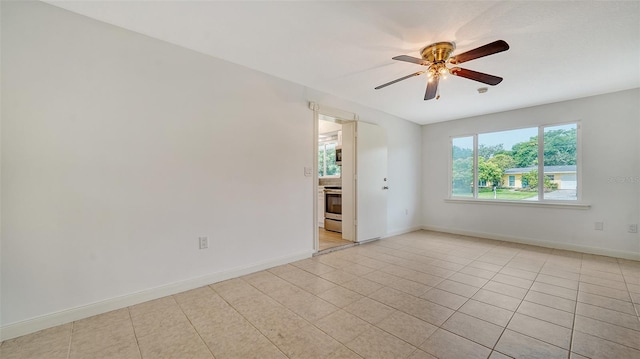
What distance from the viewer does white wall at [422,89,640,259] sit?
350 centimetres

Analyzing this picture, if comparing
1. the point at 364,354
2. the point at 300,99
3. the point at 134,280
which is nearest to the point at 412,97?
the point at 300,99

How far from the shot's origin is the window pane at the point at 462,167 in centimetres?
509

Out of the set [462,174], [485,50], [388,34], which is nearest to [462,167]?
[462,174]

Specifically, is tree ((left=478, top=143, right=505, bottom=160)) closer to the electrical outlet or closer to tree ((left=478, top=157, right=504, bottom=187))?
tree ((left=478, top=157, right=504, bottom=187))

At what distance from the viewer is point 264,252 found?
9.90 ft

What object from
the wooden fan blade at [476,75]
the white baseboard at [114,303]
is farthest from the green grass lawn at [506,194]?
the white baseboard at [114,303]

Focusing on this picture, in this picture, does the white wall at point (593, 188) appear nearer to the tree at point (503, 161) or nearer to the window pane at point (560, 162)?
the window pane at point (560, 162)

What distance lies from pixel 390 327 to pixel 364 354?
0.38m

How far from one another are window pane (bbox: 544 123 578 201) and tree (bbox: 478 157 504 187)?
2.19ft

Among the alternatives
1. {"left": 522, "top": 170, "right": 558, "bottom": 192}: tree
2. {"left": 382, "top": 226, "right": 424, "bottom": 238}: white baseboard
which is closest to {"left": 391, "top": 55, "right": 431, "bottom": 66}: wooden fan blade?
{"left": 382, "top": 226, "right": 424, "bottom": 238}: white baseboard

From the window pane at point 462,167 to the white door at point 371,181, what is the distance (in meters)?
1.72

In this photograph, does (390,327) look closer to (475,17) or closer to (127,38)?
(475,17)

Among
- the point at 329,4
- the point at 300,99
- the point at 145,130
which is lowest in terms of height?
the point at 145,130

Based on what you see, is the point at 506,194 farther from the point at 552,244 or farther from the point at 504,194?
the point at 552,244
